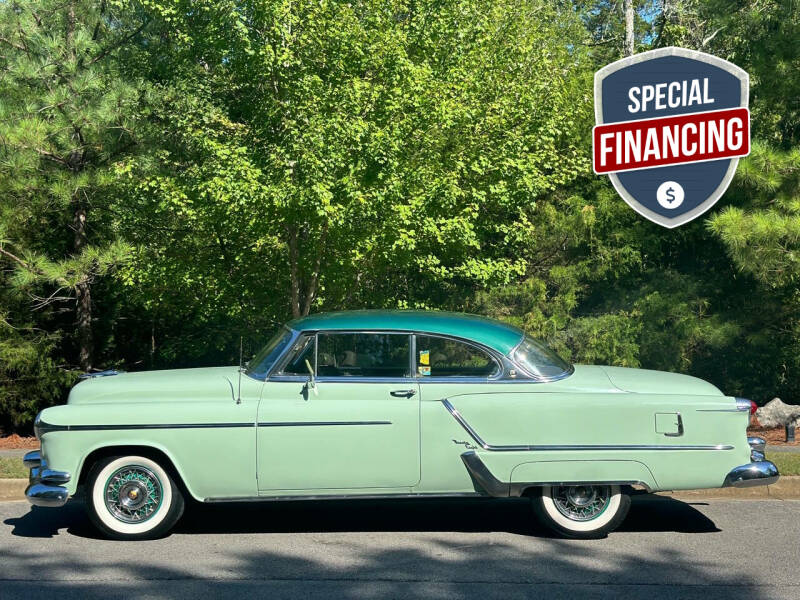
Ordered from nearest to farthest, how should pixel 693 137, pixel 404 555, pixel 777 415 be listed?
pixel 404 555, pixel 693 137, pixel 777 415

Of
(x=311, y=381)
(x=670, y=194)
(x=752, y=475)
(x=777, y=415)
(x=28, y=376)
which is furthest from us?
(x=28, y=376)

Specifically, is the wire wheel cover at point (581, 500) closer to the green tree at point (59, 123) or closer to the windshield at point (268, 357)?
the windshield at point (268, 357)

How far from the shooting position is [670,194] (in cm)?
1440

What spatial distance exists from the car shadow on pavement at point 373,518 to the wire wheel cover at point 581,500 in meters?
0.31

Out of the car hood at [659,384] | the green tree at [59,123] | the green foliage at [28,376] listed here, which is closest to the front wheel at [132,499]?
the car hood at [659,384]

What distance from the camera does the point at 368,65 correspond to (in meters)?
12.0

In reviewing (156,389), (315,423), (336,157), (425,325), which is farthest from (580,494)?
(336,157)

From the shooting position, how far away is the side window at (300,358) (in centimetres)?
687

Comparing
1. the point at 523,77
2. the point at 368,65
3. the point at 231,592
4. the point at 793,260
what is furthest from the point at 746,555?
the point at 523,77

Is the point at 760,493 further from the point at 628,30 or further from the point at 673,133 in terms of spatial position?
the point at 628,30

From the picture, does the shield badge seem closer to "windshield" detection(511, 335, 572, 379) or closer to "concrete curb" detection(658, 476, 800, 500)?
"concrete curb" detection(658, 476, 800, 500)

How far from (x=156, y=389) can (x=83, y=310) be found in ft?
27.1

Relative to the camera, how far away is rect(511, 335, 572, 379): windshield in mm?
6837

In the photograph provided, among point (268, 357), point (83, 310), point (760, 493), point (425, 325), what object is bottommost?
point (760, 493)
